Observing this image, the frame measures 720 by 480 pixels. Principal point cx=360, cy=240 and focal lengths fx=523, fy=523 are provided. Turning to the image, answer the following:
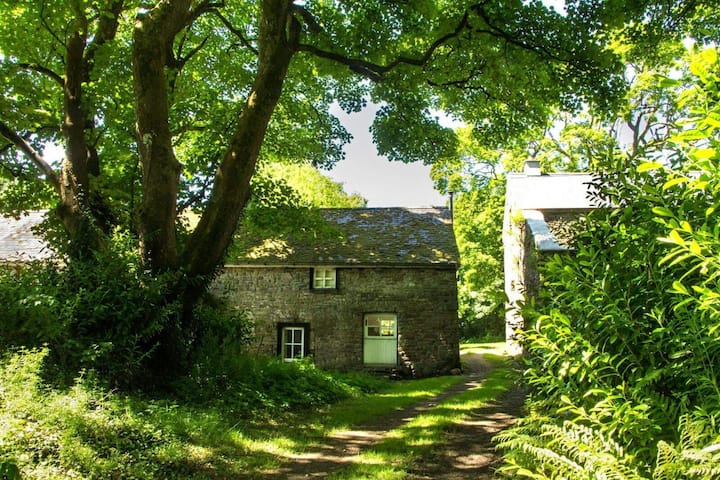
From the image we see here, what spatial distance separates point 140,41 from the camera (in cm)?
834

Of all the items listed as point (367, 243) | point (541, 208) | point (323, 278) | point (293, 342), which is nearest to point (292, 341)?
point (293, 342)

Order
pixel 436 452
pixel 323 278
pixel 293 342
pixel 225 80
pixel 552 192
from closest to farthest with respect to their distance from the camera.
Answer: pixel 436 452 → pixel 225 80 → pixel 552 192 → pixel 293 342 → pixel 323 278

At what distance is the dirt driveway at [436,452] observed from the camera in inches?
246

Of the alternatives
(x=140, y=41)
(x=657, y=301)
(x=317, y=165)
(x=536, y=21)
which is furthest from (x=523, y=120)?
(x=657, y=301)

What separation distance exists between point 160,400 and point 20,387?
2.37 meters

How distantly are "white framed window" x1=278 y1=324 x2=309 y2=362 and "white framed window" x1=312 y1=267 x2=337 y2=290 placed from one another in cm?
175

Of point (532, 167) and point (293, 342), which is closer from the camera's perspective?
point (293, 342)

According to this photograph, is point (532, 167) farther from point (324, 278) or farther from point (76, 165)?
point (76, 165)

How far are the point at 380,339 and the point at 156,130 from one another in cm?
1374

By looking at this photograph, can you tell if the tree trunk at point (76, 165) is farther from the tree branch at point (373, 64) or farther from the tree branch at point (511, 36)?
the tree branch at point (511, 36)

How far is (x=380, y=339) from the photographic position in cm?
2055

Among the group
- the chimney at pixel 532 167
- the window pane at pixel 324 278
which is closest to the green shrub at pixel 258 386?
the window pane at pixel 324 278

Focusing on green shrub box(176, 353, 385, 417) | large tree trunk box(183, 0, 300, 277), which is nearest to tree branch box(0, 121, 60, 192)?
large tree trunk box(183, 0, 300, 277)

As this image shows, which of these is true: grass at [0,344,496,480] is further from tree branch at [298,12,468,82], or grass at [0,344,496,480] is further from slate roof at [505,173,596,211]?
slate roof at [505,173,596,211]
